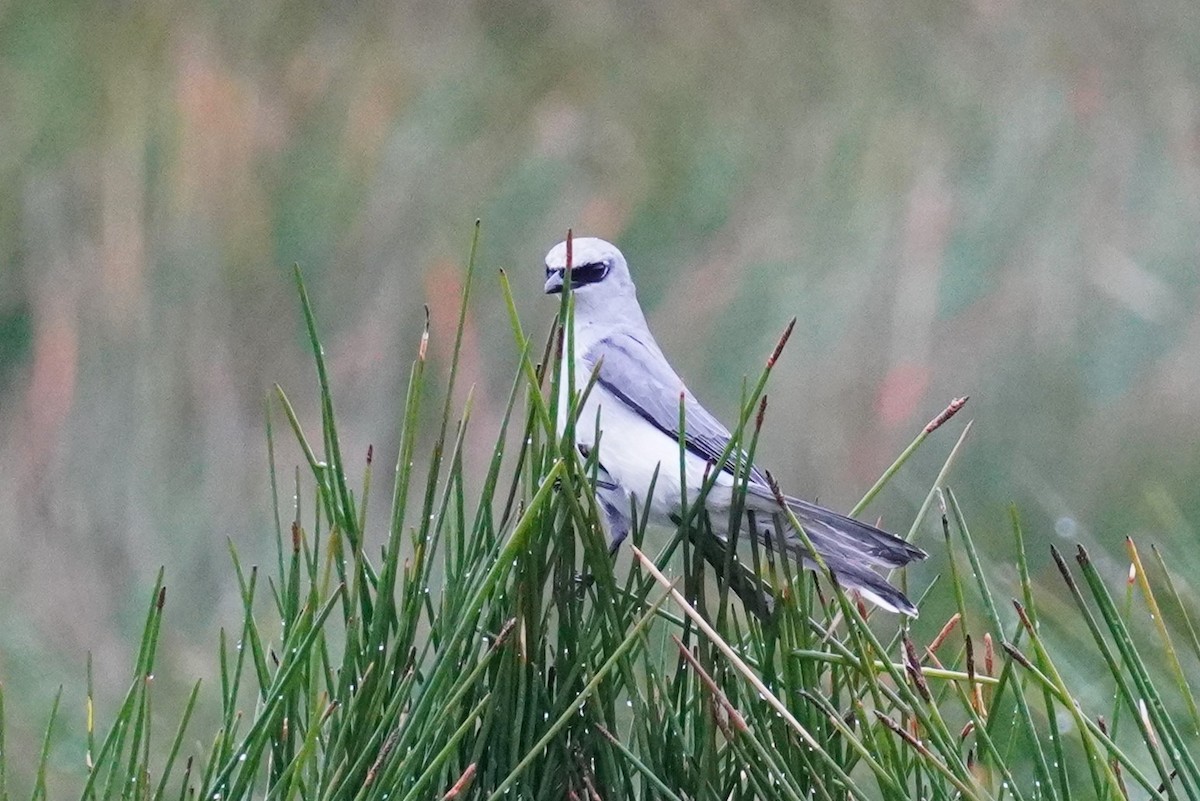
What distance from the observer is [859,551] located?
49 centimetres

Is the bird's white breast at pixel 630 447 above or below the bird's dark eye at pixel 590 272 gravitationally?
below

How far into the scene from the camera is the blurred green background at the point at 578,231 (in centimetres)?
141

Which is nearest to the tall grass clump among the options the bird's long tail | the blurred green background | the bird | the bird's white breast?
the bird's long tail

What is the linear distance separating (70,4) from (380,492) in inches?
27.9

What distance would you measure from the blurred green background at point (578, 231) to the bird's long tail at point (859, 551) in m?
0.90

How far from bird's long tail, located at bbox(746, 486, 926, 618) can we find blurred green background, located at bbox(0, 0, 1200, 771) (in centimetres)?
90

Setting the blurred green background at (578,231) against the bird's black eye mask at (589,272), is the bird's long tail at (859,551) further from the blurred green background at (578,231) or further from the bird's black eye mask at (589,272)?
the blurred green background at (578,231)

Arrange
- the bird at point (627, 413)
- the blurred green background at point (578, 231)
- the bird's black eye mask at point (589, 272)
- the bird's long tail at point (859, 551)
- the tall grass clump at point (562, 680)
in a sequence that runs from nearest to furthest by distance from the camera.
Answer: the tall grass clump at point (562, 680), the bird's long tail at point (859, 551), the bird at point (627, 413), the bird's black eye mask at point (589, 272), the blurred green background at point (578, 231)

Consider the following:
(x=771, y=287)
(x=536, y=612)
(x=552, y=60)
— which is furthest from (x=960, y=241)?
(x=536, y=612)

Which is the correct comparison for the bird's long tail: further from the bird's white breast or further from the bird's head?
the bird's head

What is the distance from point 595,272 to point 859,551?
35 centimetres

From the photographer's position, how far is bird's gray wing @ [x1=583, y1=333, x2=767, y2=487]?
73cm

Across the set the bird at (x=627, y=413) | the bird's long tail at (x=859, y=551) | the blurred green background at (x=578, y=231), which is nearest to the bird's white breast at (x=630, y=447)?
the bird at (x=627, y=413)

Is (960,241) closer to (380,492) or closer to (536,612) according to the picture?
(380,492)
